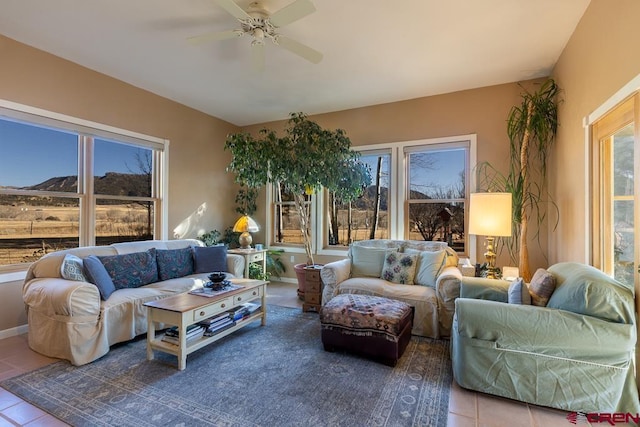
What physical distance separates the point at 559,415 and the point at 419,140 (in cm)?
338

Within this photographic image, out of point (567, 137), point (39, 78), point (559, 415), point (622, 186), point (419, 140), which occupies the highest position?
point (39, 78)

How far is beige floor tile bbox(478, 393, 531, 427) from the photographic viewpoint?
5.87 feet

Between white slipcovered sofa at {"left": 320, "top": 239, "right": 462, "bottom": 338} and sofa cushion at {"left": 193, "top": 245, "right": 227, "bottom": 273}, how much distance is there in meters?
1.36

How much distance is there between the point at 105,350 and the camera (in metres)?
2.59

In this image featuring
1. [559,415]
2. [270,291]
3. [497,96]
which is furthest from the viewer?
[270,291]

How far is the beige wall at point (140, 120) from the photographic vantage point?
10.1ft

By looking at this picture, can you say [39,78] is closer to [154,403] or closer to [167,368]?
[167,368]

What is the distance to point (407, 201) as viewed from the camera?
4.52 meters

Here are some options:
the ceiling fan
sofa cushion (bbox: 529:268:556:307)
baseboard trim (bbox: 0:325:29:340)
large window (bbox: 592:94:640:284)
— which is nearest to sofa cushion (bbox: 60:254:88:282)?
baseboard trim (bbox: 0:325:29:340)

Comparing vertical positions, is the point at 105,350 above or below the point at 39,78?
below

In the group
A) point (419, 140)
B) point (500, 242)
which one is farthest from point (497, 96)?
point (500, 242)

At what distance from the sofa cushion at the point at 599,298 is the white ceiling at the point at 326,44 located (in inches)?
85.8

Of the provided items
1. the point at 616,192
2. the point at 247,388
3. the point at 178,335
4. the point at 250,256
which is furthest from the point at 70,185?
the point at 616,192

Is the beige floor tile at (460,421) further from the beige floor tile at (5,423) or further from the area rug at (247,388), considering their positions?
the beige floor tile at (5,423)
